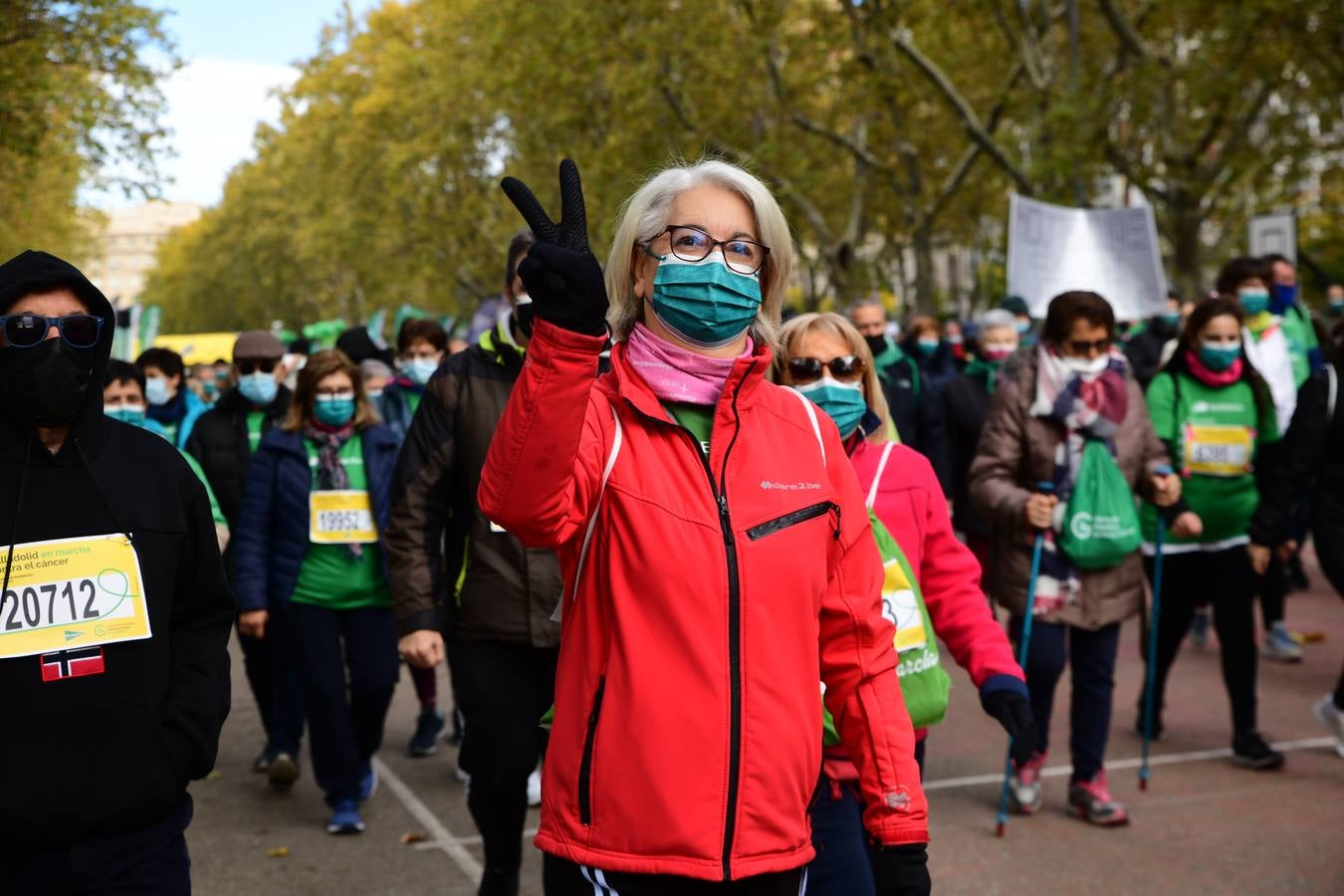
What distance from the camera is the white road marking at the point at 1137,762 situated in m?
6.86

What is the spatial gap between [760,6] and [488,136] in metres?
18.3

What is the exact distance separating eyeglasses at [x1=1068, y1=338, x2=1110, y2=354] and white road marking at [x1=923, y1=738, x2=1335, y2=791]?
6.38ft

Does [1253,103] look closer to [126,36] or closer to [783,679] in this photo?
[126,36]

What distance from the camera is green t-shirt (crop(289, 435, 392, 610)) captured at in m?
6.40

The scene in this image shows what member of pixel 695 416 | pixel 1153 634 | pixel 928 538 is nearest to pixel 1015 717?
pixel 928 538

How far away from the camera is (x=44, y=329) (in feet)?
9.93

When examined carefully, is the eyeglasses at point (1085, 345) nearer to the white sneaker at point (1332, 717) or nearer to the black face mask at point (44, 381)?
the white sneaker at point (1332, 717)

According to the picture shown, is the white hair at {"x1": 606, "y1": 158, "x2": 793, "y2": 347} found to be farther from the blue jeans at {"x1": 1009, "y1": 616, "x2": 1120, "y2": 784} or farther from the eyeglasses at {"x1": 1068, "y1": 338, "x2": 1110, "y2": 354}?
the blue jeans at {"x1": 1009, "y1": 616, "x2": 1120, "y2": 784}

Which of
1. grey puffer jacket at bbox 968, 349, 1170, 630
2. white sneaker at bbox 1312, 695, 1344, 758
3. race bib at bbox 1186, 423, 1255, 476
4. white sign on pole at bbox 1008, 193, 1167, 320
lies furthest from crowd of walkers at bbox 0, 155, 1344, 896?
white sign on pole at bbox 1008, 193, 1167, 320

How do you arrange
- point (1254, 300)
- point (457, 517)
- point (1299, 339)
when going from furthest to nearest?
point (1299, 339)
point (1254, 300)
point (457, 517)

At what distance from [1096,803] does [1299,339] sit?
16.0ft

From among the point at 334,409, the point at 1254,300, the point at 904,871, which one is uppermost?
the point at 1254,300

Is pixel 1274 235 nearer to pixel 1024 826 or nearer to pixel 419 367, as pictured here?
pixel 419 367

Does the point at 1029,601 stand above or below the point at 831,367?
below
